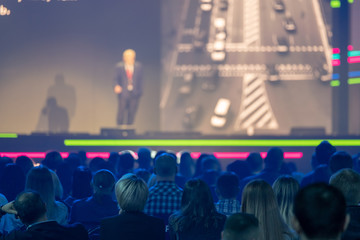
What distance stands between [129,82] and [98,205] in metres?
9.44

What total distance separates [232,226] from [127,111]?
1180cm

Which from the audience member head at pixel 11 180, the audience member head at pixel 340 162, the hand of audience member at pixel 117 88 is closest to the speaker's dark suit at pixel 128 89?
the hand of audience member at pixel 117 88

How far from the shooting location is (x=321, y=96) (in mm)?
14539

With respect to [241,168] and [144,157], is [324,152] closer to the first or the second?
[241,168]

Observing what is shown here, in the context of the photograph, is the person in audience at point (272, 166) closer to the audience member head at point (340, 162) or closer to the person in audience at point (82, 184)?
the audience member head at point (340, 162)

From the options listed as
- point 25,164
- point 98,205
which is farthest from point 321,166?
point 25,164

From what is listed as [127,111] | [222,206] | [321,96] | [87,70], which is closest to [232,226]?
[222,206]

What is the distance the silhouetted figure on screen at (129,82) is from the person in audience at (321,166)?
7866 mm

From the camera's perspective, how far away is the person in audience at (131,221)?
3.32 m

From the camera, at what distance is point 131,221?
3359 mm

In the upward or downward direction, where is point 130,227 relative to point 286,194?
downward

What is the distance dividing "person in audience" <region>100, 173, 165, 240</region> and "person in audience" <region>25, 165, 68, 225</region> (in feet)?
2.87

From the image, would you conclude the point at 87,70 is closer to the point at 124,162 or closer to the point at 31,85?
the point at 31,85

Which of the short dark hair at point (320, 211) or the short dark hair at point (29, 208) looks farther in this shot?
the short dark hair at point (29, 208)
